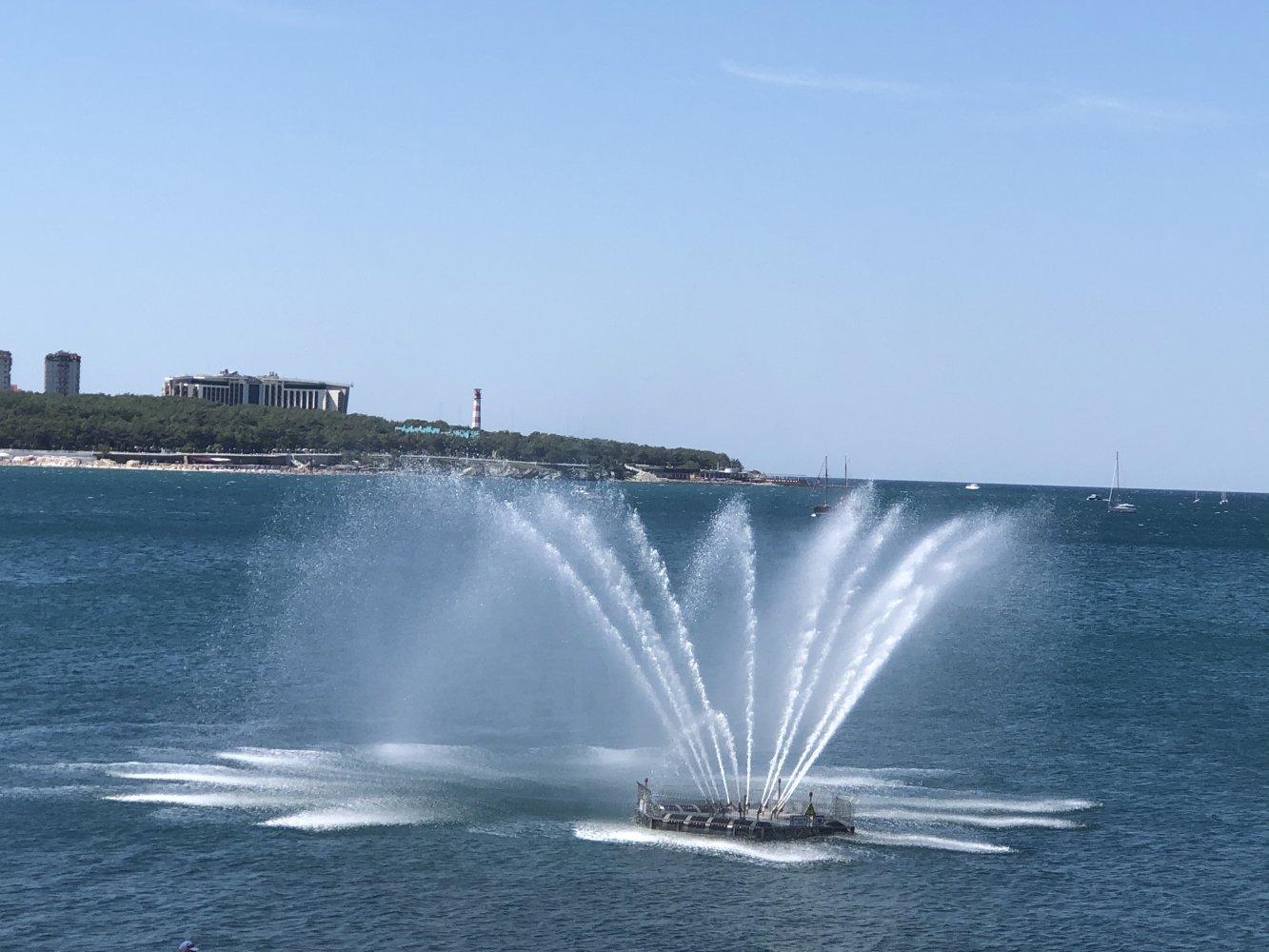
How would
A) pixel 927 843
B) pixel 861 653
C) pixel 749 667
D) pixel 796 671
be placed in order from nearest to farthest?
1. pixel 927 843
2. pixel 861 653
3. pixel 796 671
4. pixel 749 667

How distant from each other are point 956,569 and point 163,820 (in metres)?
145

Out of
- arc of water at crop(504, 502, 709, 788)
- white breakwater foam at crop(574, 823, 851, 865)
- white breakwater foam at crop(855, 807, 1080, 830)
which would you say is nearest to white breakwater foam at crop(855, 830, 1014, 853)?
white breakwater foam at crop(574, 823, 851, 865)

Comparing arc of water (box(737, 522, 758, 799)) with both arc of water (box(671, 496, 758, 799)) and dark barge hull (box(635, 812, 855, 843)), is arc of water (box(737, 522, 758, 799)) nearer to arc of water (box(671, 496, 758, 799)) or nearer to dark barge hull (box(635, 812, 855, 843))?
arc of water (box(671, 496, 758, 799))

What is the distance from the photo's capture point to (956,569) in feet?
635

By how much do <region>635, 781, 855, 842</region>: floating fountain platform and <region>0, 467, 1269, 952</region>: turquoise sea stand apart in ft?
3.56

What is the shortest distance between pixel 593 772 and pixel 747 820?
41.8 ft

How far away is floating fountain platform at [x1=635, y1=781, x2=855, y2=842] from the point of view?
205 feet

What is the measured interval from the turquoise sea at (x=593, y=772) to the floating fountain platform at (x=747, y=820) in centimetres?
108

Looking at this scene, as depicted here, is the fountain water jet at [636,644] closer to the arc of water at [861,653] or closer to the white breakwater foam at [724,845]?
the arc of water at [861,653]

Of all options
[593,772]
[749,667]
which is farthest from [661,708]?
[749,667]

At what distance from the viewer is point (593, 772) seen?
242 feet

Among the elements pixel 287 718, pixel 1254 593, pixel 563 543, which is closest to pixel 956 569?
pixel 1254 593

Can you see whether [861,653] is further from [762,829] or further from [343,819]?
[343,819]

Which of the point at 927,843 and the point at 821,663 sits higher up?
the point at 821,663
